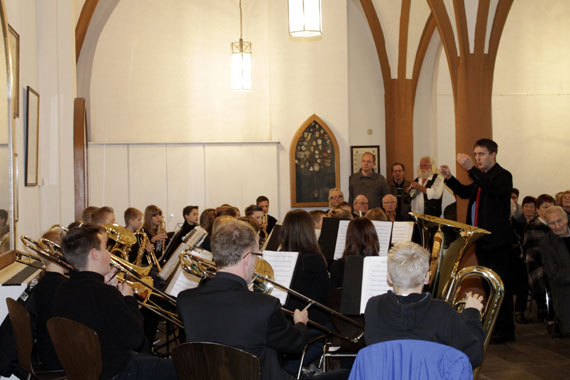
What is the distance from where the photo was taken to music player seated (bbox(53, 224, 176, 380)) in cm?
327

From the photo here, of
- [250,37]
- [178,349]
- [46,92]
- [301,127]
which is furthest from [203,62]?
[178,349]

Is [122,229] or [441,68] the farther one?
[441,68]

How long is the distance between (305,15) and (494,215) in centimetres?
297

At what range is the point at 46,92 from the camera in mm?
6500

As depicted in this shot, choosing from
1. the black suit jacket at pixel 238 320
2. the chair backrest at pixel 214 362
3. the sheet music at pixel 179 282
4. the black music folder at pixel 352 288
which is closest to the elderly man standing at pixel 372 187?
the black music folder at pixel 352 288

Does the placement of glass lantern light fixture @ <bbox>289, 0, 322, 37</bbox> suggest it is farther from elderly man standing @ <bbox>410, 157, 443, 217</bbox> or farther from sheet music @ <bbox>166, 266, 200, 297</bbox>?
sheet music @ <bbox>166, 266, 200, 297</bbox>

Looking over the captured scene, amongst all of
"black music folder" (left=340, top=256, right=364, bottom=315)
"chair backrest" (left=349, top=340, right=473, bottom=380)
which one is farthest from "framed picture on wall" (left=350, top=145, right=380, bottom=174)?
"chair backrest" (left=349, top=340, right=473, bottom=380)

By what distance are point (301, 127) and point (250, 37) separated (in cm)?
204

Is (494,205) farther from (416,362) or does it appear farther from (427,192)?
(416,362)

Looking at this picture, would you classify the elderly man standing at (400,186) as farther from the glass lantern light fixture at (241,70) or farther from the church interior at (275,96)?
the glass lantern light fixture at (241,70)

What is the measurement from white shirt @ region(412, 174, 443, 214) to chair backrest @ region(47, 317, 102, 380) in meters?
6.94

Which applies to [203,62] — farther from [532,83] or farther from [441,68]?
[532,83]

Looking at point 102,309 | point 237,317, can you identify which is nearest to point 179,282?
point 102,309

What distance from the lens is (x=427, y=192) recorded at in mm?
9375
